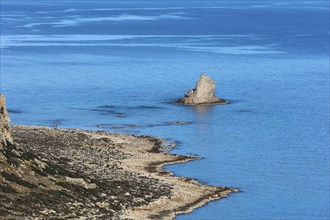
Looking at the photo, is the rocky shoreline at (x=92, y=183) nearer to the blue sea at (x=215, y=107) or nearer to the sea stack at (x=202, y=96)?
the blue sea at (x=215, y=107)

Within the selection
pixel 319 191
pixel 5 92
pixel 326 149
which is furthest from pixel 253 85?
pixel 319 191

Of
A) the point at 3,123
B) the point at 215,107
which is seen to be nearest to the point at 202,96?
the point at 215,107

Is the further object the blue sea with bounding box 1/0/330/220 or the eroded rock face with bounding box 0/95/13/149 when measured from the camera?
the blue sea with bounding box 1/0/330/220

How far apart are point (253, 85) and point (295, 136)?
4277 centimetres

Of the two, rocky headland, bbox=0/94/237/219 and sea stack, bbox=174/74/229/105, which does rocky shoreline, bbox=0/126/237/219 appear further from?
sea stack, bbox=174/74/229/105

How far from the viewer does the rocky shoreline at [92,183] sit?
62956mm

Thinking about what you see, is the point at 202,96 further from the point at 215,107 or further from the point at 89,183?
the point at 89,183

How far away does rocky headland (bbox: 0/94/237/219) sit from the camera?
206 ft

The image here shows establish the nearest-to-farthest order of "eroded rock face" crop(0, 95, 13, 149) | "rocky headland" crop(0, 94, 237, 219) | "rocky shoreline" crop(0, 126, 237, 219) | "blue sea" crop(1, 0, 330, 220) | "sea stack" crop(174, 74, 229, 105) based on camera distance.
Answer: "rocky headland" crop(0, 94, 237, 219)
"rocky shoreline" crop(0, 126, 237, 219)
"eroded rock face" crop(0, 95, 13, 149)
"blue sea" crop(1, 0, 330, 220)
"sea stack" crop(174, 74, 229, 105)

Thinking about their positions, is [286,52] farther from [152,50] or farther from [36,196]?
[36,196]

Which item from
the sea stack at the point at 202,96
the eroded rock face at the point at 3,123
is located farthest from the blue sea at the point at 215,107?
the eroded rock face at the point at 3,123

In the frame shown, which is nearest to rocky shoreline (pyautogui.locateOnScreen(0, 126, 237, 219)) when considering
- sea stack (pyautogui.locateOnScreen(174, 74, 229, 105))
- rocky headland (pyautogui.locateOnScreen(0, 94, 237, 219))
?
rocky headland (pyautogui.locateOnScreen(0, 94, 237, 219))

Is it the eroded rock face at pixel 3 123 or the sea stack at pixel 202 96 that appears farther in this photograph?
the sea stack at pixel 202 96

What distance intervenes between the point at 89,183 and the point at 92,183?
0.36 meters
